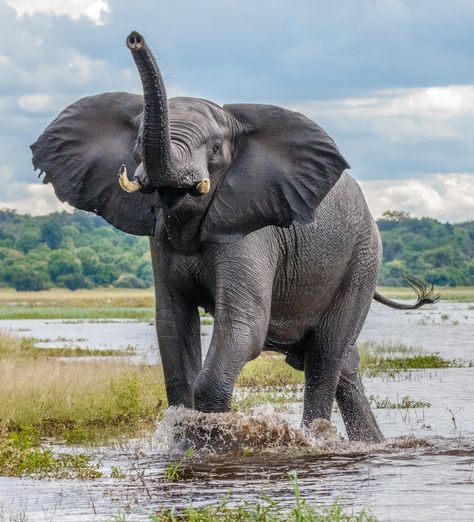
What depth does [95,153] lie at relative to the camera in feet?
34.2

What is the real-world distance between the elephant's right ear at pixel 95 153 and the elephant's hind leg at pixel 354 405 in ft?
10.9

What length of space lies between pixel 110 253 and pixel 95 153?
12960 centimetres

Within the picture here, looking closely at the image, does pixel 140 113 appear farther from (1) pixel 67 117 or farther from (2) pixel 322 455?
(2) pixel 322 455

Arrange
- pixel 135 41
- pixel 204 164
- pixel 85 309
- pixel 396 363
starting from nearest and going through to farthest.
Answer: pixel 135 41
pixel 204 164
pixel 396 363
pixel 85 309

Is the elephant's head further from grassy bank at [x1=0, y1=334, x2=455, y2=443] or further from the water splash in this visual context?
grassy bank at [x1=0, y1=334, x2=455, y2=443]

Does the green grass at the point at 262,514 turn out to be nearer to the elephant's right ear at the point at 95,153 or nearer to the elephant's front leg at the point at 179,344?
the elephant's front leg at the point at 179,344

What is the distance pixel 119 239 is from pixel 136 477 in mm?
151515

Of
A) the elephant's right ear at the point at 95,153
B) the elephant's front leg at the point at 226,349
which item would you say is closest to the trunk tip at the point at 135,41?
the elephant's right ear at the point at 95,153

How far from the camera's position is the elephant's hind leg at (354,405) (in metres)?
12.7

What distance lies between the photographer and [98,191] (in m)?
10.4

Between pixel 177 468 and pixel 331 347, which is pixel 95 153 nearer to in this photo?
pixel 177 468

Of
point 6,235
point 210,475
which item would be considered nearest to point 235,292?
point 210,475

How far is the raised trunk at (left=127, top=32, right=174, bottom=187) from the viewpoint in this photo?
306 inches

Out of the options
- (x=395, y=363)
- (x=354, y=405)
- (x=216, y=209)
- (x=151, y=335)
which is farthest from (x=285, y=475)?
(x=151, y=335)
